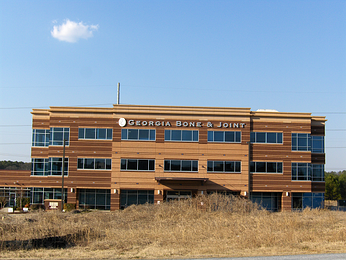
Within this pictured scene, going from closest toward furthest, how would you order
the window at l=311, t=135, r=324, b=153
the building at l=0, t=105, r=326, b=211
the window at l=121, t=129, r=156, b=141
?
1. the building at l=0, t=105, r=326, b=211
2. the window at l=121, t=129, r=156, b=141
3. the window at l=311, t=135, r=324, b=153

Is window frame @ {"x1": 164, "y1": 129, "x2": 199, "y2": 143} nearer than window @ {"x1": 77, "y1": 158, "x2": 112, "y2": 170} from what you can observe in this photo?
No

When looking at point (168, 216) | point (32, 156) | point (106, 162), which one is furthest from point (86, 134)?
point (168, 216)

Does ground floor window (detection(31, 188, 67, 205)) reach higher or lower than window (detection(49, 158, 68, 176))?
lower

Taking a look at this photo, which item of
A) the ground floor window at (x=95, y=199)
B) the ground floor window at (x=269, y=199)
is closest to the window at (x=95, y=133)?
the ground floor window at (x=95, y=199)

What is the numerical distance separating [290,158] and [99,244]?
98.3 ft

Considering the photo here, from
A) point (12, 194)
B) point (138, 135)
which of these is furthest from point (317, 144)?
point (12, 194)

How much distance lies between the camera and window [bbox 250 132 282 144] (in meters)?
42.2

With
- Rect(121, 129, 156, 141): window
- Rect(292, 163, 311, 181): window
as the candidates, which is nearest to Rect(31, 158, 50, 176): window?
Rect(121, 129, 156, 141): window

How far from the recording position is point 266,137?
A: 139ft

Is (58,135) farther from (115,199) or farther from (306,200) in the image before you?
(306,200)

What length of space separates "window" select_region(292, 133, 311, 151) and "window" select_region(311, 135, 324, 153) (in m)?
2.33

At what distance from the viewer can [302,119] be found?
42.3 meters

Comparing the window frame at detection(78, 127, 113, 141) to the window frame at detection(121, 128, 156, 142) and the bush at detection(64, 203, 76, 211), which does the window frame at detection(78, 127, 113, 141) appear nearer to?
the window frame at detection(121, 128, 156, 142)

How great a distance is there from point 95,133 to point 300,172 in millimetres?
25180
